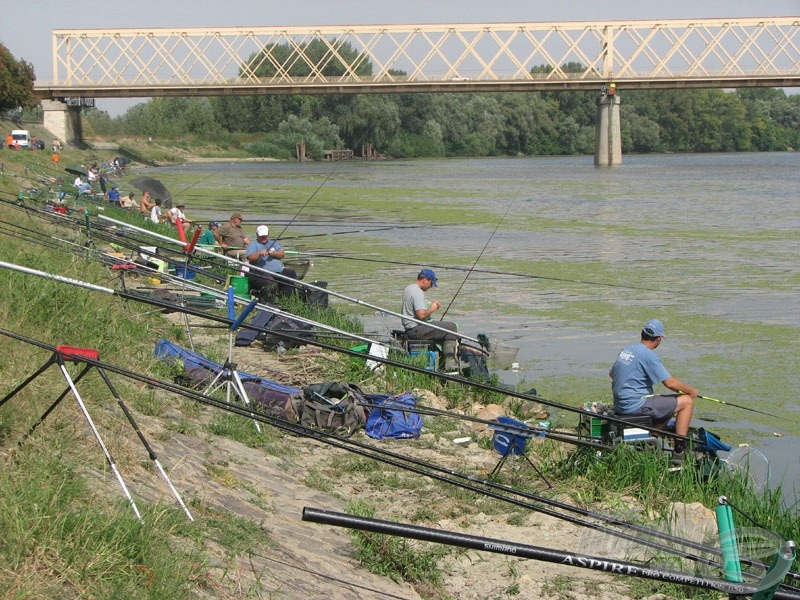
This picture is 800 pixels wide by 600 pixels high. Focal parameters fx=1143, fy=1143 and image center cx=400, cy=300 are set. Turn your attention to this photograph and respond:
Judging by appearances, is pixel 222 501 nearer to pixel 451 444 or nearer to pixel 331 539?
pixel 331 539

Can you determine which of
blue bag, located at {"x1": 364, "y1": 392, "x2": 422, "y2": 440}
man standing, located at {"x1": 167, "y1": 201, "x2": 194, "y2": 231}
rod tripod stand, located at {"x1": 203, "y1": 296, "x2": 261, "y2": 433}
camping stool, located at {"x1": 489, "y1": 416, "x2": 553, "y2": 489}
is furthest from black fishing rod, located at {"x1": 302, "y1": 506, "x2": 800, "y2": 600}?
man standing, located at {"x1": 167, "y1": 201, "x2": 194, "y2": 231}

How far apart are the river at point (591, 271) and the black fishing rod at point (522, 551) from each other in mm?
4698

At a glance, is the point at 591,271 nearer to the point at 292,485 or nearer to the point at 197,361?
the point at 197,361

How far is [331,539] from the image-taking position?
607 centimetres

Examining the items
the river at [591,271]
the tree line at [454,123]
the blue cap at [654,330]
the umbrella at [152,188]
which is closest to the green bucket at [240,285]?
the river at [591,271]

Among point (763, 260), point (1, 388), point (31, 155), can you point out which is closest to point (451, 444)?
point (1, 388)

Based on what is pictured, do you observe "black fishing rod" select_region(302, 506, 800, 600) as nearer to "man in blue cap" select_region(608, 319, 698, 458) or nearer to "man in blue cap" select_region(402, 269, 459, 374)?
"man in blue cap" select_region(608, 319, 698, 458)

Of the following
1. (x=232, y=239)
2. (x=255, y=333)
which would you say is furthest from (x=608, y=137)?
(x=255, y=333)

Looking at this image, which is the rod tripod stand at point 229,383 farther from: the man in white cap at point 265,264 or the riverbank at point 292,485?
the man in white cap at point 265,264

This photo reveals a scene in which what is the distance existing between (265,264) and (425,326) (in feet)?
13.1

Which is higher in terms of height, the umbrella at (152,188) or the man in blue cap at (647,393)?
the umbrella at (152,188)

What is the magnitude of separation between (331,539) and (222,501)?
2.01ft

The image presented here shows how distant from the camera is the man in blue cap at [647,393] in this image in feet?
27.6

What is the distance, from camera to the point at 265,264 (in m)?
14.9
